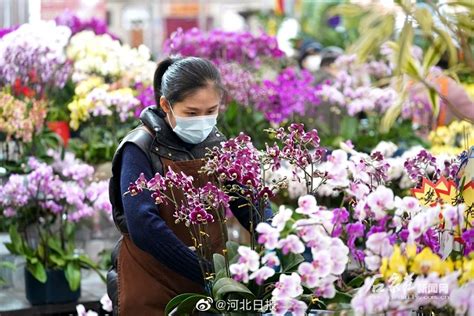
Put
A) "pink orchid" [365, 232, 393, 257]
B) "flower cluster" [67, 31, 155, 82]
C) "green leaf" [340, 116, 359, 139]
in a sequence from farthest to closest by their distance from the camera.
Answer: "green leaf" [340, 116, 359, 139], "flower cluster" [67, 31, 155, 82], "pink orchid" [365, 232, 393, 257]

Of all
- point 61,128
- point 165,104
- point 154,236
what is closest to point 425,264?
point 154,236

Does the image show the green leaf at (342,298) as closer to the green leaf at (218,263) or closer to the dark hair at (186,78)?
the green leaf at (218,263)

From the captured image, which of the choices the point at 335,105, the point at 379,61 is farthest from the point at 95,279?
the point at 379,61

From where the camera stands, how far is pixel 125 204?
3.11m

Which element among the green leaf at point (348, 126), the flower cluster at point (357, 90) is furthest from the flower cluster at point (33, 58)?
the green leaf at point (348, 126)

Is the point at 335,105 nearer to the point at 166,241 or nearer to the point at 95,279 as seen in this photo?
the point at 95,279

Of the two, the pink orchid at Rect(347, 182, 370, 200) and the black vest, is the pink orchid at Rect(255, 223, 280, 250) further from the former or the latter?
the black vest

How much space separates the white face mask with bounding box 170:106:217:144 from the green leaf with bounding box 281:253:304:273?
557mm

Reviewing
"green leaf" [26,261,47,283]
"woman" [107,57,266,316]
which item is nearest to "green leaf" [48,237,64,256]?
"green leaf" [26,261,47,283]

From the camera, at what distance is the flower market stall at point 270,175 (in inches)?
85.8

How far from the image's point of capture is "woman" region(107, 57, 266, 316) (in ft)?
10.3

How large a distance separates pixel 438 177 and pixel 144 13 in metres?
13.5

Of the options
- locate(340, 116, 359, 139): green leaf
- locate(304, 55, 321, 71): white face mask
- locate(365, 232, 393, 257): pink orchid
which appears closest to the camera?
locate(365, 232, 393, 257): pink orchid

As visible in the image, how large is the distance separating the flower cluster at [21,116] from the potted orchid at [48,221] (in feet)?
0.54
